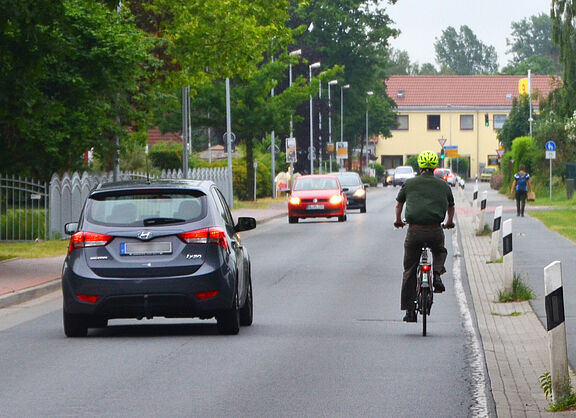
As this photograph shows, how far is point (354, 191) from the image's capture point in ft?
168

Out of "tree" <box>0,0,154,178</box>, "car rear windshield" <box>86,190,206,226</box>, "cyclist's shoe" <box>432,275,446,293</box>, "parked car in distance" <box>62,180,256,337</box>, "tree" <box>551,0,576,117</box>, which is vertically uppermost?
"tree" <box>551,0,576,117</box>

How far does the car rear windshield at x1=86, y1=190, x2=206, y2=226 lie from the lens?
12719mm

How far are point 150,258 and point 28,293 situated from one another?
6017 millimetres

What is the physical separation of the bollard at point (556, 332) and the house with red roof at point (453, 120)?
133350 mm

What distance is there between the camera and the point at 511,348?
12.5m

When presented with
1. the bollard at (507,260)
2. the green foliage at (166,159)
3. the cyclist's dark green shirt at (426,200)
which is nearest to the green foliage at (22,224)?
the bollard at (507,260)

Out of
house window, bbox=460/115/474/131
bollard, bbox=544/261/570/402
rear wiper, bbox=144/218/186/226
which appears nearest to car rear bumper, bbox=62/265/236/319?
rear wiper, bbox=144/218/186/226

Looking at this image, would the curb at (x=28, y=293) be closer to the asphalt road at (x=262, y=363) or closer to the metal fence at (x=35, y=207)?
the asphalt road at (x=262, y=363)

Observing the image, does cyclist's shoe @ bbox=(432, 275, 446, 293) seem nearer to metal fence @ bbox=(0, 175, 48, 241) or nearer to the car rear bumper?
the car rear bumper

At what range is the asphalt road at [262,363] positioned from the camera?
8.99 m

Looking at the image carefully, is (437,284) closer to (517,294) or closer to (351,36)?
(517,294)

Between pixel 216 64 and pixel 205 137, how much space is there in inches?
2360

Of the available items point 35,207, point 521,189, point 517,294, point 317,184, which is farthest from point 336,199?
point 517,294

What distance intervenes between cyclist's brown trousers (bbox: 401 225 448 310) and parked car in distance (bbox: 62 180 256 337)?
1777mm
